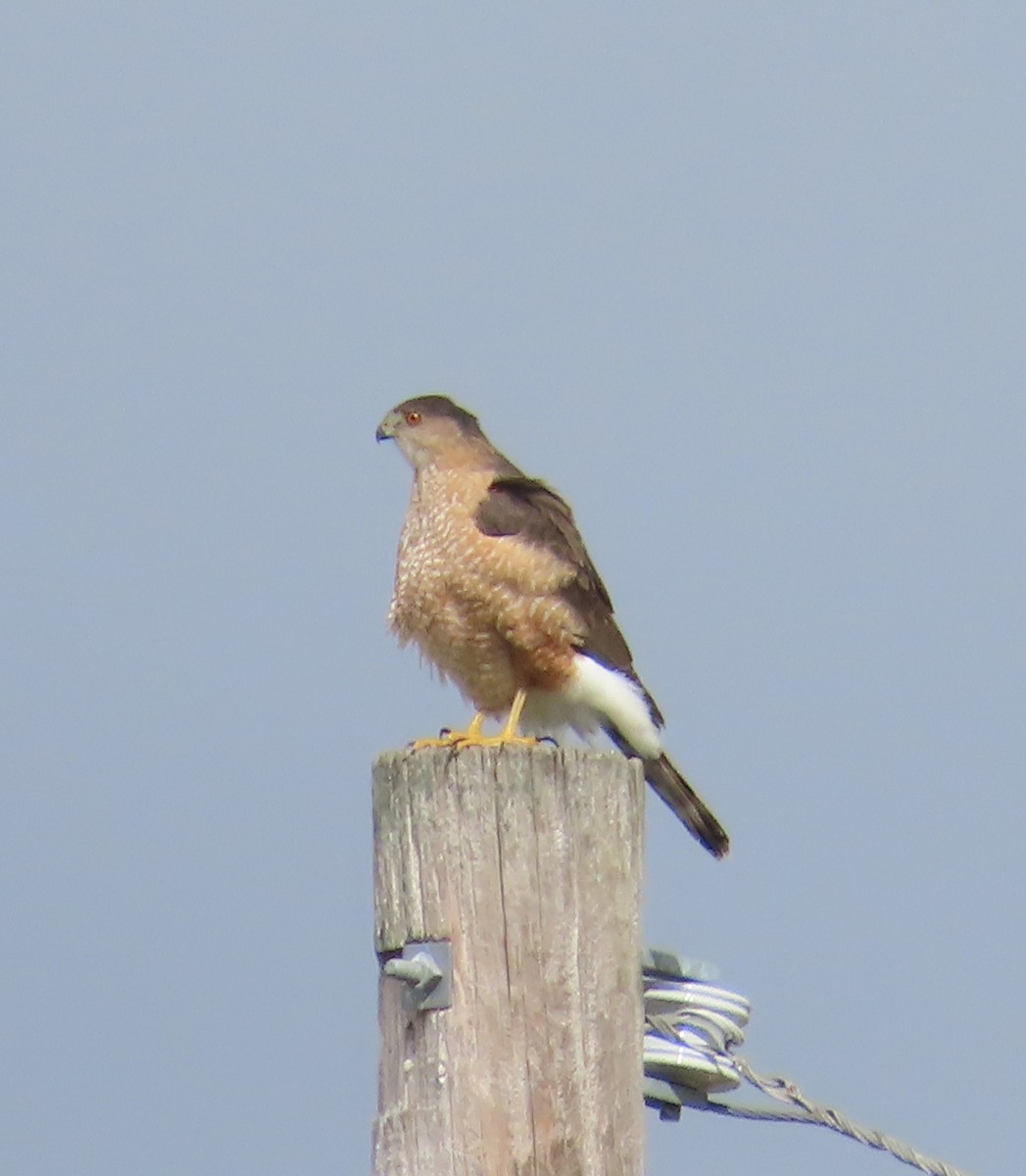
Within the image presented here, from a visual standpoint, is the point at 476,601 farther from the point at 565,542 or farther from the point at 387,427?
the point at 387,427

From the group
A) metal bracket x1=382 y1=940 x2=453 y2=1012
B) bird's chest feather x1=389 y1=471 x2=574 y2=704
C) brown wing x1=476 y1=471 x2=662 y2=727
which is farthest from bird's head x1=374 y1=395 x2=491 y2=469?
metal bracket x1=382 y1=940 x2=453 y2=1012

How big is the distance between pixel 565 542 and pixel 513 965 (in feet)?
10.7

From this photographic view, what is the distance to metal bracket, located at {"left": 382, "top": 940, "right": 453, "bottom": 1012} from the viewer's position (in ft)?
10.0

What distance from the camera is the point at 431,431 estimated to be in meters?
6.77

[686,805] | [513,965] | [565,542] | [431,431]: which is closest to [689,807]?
[686,805]

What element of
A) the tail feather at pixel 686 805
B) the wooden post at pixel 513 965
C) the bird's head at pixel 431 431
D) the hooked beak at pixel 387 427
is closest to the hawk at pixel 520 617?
the tail feather at pixel 686 805

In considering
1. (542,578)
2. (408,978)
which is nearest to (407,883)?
(408,978)

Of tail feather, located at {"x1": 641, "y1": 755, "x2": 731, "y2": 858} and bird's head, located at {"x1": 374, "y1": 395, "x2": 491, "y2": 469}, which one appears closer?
tail feather, located at {"x1": 641, "y1": 755, "x2": 731, "y2": 858}

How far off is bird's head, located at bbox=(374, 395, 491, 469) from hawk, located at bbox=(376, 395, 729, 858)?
5.5 inches

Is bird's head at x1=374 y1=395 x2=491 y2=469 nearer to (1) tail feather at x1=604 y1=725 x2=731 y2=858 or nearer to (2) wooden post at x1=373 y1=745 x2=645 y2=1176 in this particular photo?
(1) tail feather at x1=604 y1=725 x2=731 y2=858

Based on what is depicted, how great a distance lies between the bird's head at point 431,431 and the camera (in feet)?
21.9

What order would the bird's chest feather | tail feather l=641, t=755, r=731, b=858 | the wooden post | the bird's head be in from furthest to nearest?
the bird's head
tail feather l=641, t=755, r=731, b=858
the bird's chest feather
the wooden post

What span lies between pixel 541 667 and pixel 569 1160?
3182 mm

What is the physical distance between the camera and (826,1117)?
12.2 feet
